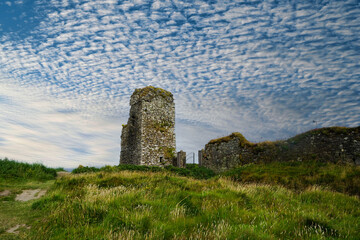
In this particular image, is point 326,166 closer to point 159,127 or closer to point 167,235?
point 167,235

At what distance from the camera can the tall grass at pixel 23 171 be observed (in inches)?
559

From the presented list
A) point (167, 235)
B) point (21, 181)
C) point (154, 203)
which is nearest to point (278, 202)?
point (154, 203)

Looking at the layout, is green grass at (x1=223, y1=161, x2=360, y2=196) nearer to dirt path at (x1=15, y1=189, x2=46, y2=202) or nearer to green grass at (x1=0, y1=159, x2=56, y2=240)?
dirt path at (x1=15, y1=189, x2=46, y2=202)

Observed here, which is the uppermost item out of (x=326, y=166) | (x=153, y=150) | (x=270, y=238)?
(x=153, y=150)

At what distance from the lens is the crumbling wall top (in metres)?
23.0

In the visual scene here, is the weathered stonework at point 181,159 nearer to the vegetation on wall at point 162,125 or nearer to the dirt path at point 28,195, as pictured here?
the vegetation on wall at point 162,125

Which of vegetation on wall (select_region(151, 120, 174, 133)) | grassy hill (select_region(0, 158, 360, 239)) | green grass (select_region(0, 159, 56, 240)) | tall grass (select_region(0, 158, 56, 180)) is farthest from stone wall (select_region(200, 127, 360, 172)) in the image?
tall grass (select_region(0, 158, 56, 180))

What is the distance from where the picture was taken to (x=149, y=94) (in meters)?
23.1

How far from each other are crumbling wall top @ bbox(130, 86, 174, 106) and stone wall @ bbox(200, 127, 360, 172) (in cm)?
687

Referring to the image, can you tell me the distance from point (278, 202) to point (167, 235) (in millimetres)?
4923

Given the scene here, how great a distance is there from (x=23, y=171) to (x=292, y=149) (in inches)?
723

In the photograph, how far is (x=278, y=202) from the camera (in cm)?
764

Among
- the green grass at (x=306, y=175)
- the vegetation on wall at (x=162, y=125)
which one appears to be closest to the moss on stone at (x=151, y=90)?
the vegetation on wall at (x=162, y=125)

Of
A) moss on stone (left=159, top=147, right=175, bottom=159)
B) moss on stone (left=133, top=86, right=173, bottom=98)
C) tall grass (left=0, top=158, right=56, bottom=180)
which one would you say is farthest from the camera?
moss on stone (left=133, top=86, right=173, bottom=98)
